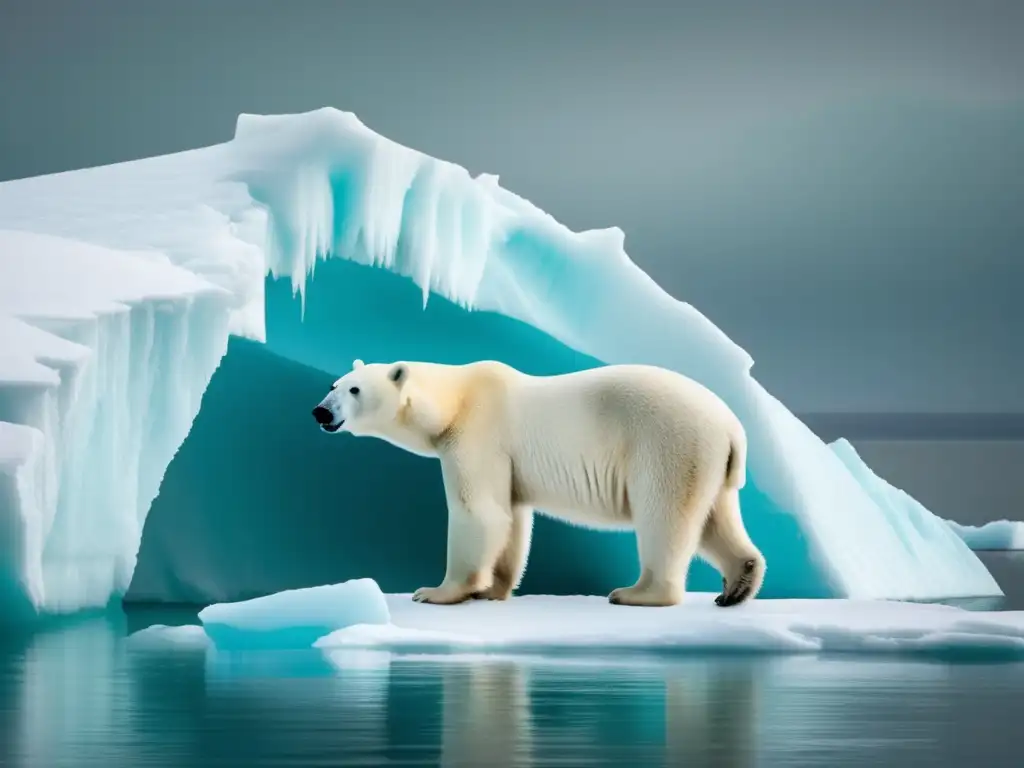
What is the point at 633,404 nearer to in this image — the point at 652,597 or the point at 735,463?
the point at 735,463

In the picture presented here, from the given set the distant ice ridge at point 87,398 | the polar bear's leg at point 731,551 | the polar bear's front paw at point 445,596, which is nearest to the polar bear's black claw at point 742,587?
the polar bear's leg at point 731,551

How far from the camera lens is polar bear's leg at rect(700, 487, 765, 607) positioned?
416 inches

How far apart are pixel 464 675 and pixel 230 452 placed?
6518 millimetres

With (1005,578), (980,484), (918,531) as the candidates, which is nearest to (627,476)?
(918,531)

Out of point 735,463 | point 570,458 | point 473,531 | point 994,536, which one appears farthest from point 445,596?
A: point 994,536

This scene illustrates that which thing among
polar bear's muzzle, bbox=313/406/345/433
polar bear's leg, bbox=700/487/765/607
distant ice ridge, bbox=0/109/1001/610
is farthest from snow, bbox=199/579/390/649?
distant ice ridge, bbox=0/109/1001/610

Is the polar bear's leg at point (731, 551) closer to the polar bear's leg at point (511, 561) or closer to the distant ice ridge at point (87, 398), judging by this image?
the polar bear's leg at point (511, 561)

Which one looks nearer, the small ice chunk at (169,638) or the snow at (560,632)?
the snow at (560,632)

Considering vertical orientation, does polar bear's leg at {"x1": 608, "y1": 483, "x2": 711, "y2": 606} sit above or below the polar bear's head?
below

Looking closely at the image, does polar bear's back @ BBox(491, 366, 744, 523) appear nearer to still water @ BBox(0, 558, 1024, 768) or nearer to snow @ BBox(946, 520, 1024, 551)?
still water @ BBox(0, 558, 1024, 768)

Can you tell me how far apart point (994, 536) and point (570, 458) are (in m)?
15.2

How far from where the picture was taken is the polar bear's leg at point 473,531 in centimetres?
1071

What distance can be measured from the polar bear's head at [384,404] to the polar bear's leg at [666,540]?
4.58 feet

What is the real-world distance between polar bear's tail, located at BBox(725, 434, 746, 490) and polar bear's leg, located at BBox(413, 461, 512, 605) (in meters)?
1.24
